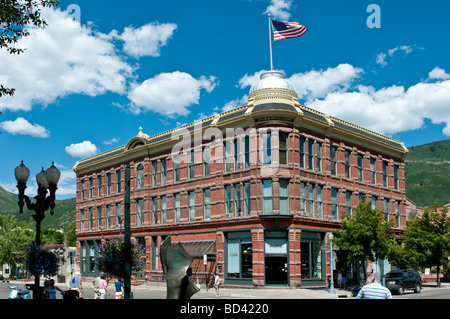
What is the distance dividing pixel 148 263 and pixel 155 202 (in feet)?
19.3

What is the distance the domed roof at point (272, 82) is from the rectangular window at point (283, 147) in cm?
448

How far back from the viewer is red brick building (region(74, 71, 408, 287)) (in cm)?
3703

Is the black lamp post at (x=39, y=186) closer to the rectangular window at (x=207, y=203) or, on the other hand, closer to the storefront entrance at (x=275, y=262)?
the storefront entrance at (x=275, y=262)

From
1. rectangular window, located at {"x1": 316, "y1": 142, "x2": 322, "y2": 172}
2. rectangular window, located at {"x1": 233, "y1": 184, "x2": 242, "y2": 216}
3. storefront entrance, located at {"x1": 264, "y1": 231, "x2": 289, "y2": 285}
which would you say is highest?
rectangular window, located at {"x1": 316, "y1": 142, "x2": 322, "y2": 172}

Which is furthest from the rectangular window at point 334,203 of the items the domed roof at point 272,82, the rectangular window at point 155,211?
the rectangular window at point 155,211

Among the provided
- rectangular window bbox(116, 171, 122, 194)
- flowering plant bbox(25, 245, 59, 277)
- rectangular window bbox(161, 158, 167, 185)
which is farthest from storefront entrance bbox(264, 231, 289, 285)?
rectangular window bbox(116, 171, 122, 194)

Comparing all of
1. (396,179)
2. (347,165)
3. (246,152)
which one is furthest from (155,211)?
(396,179)

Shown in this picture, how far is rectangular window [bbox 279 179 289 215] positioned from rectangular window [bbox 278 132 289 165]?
1523 mm

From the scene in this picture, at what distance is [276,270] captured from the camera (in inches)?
1447

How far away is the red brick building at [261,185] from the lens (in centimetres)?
3703

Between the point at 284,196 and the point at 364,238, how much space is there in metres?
6.88

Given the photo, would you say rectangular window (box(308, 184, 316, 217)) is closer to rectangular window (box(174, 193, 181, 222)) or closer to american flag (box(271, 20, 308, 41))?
american flag (box(271, 20, 308, 41))
